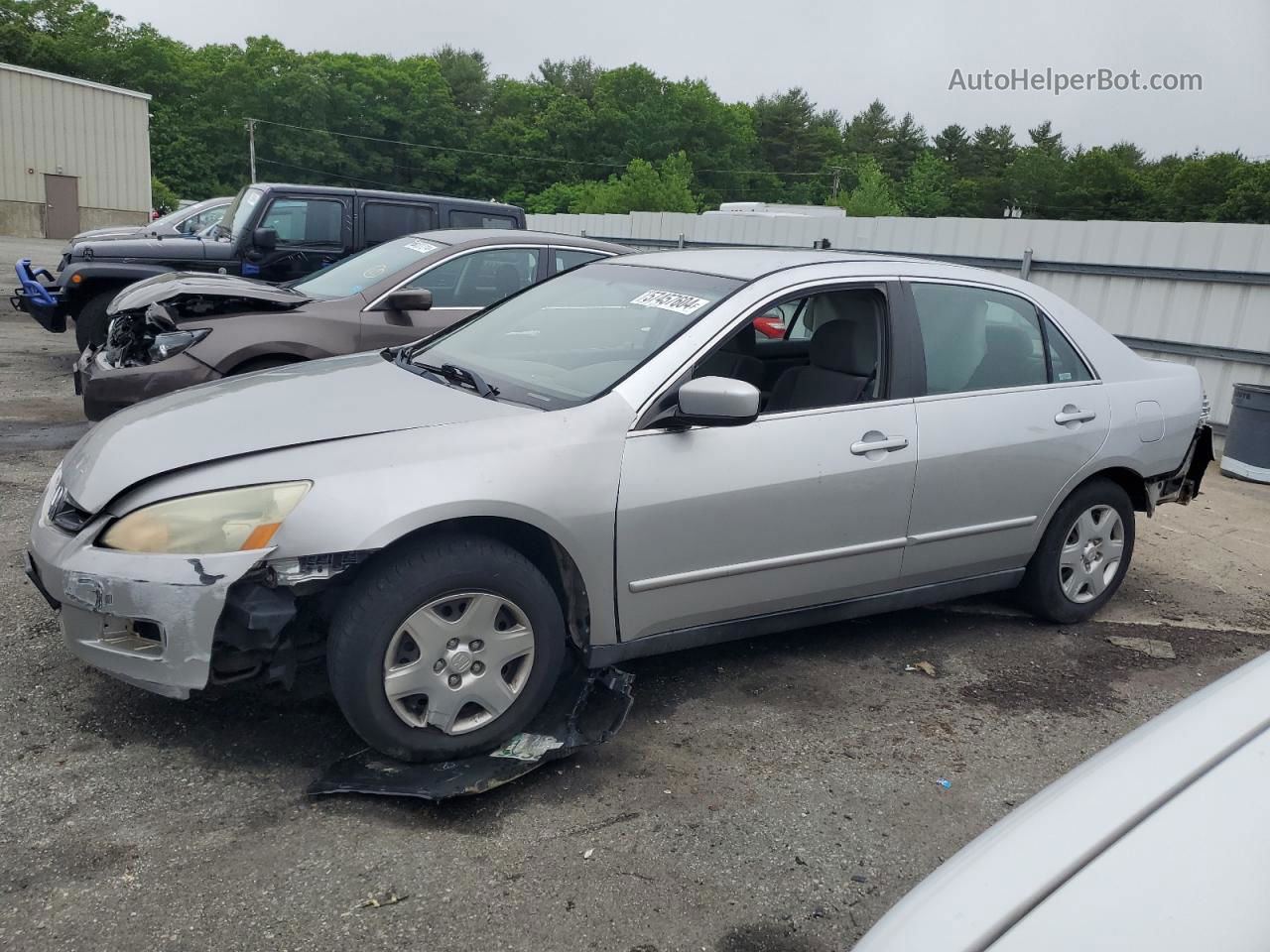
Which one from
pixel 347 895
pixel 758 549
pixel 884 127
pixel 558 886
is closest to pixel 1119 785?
pixel 558 886

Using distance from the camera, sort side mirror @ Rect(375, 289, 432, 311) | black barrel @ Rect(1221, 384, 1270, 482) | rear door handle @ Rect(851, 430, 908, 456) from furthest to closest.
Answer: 1. black barrel @ Rect(1221, 384, 1270, 482)
2. side mirror @ Rect(375, 289, 432, 311)
3. rear door handle @ Rect(851, 430, 908, 456)

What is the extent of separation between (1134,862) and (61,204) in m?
45.2

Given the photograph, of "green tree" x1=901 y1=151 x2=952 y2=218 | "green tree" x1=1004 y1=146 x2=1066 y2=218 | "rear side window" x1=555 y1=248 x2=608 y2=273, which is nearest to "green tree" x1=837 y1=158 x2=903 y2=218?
"green tree" x1=901 y1=151 x2=952 y2=218

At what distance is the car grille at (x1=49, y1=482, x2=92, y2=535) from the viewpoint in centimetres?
310

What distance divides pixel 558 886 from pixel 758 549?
1395 mm

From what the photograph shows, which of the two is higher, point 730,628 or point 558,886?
point 730,628

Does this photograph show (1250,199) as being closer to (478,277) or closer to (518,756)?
(478,277)

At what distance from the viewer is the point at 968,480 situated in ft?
13.5

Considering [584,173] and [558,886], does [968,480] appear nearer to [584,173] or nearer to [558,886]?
[558,886]

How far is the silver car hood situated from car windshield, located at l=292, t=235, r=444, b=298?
3.13 m

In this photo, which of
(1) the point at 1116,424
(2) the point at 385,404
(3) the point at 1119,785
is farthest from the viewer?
(1) the point at 1116,424

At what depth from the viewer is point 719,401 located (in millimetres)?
3330

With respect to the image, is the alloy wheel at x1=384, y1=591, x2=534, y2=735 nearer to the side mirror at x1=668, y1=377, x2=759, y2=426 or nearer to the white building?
the side mirror at x1=668, y1=377, x2=759, y2=426

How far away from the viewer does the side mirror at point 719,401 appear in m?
3.33
